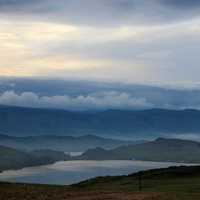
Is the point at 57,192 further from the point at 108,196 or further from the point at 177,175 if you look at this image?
the point at 177,175

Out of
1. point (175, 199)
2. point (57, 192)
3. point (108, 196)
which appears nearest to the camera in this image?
point (175, 199)

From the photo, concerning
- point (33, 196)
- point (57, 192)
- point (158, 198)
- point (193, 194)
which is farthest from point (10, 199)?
point (193, 194)

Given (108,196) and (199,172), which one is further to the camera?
(199,172)

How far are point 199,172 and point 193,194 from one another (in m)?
45.5

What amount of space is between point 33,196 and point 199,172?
5110cm

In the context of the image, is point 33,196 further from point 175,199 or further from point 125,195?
point 175,199

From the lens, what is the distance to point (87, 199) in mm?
47875

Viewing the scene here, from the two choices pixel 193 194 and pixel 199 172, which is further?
pixel 199 172

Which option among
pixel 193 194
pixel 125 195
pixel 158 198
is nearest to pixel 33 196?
pixel 125 195

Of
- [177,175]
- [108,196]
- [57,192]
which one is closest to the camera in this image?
[108,196]

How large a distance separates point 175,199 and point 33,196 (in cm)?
1515

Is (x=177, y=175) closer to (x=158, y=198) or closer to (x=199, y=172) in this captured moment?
(x=199, y=172)

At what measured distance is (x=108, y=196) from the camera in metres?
49.0

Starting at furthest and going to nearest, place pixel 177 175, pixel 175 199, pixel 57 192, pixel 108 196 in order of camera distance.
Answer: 1. pixel 177 175
2. pixel 57 192
3. pixel 108 196
4. pixel 175 199
